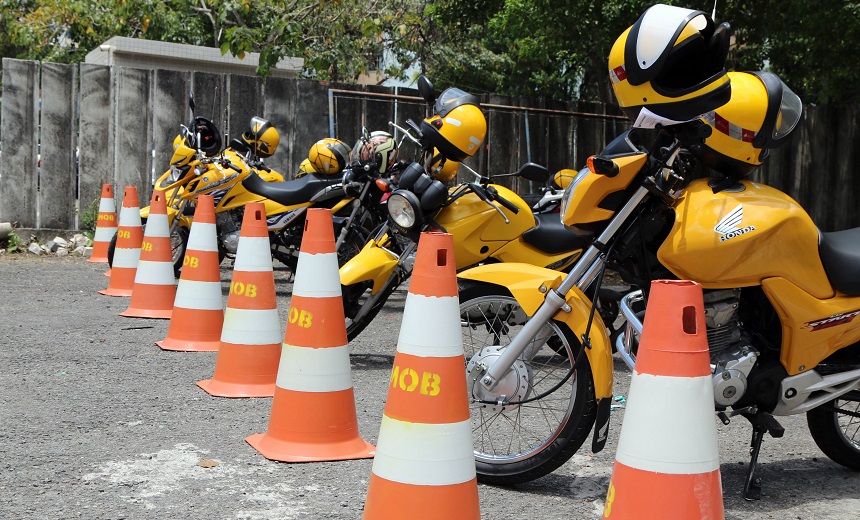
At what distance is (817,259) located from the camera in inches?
166

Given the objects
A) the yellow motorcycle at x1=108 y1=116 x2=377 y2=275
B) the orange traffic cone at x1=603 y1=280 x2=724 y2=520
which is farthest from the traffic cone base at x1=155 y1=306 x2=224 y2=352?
the orange traffic cone at x1=603 y1=280 x2=724 y2=520

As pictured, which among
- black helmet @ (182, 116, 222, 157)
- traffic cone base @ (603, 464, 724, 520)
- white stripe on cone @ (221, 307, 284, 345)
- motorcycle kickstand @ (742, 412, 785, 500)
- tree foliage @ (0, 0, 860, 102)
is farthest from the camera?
tree foliage @ (0, 0, 860, 102)

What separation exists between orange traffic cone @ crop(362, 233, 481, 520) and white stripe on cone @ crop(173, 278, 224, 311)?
11.7 feet

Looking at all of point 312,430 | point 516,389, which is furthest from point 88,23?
point 516,389

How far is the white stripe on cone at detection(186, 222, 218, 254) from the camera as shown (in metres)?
6.88

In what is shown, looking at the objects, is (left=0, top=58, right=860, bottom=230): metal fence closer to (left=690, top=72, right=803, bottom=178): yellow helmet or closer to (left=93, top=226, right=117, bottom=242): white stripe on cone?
(left=93, top=226, right=117, bottom=242): white stripe on cone

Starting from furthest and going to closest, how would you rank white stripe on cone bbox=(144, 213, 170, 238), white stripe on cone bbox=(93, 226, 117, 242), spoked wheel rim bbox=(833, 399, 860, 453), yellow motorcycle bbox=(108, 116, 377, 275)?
white stripe on cone bbox=(93, 226, 117, 242) → yellow motorcycle bbox=(108, 116, 377, 275) → white stripe on cone bbox=(144, 213, 170, 238) → spoked wheel rim bbox=(833, 399, 860, 453)

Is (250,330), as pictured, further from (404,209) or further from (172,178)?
(172,178)

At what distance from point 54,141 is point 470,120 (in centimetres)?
856

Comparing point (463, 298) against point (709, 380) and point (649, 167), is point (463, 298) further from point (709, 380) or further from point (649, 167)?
point (709, 380)

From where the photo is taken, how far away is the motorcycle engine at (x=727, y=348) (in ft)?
13.6

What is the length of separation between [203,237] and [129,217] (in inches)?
145

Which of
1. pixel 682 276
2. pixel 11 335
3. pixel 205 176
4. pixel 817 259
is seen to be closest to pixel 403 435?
pixel 682 276

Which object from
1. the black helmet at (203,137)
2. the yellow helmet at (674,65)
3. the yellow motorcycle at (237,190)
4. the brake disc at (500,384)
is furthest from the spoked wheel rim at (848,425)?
the black helmet at (203,137)
